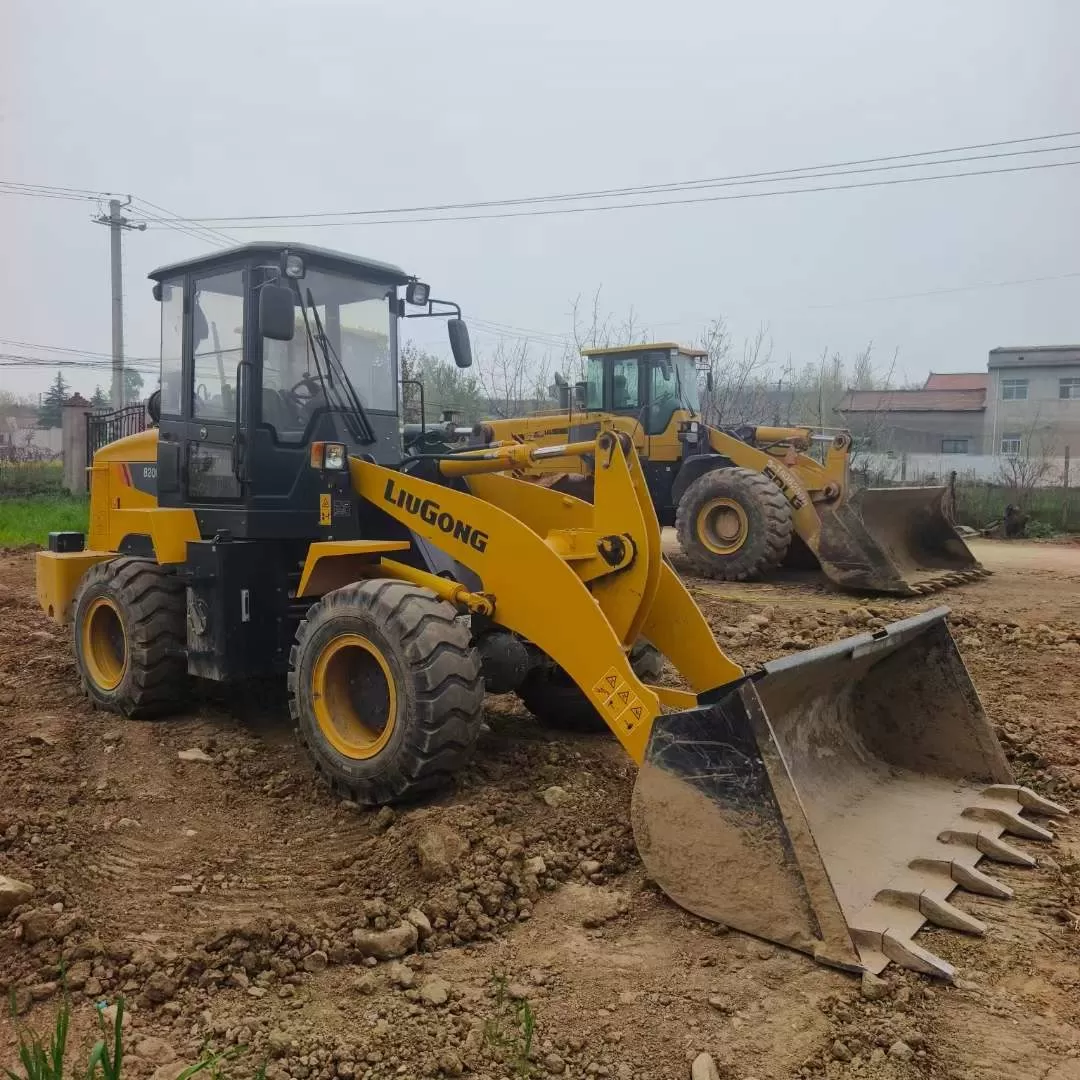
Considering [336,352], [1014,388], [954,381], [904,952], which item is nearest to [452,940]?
[904,952]

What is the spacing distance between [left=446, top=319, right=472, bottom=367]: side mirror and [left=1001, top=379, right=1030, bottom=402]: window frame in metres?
42.9

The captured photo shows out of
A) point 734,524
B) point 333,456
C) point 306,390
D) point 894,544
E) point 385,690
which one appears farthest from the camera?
point 734,524

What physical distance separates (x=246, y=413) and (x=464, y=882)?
2.78 metres

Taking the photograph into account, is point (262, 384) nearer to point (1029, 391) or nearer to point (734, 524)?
point (734, 524)

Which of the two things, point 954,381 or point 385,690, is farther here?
point 954,381

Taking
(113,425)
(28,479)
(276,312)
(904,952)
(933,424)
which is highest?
(933,424)

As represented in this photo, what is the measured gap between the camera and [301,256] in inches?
203

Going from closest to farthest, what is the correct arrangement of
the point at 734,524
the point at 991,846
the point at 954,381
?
the point at 991,846 → the point at 734,524 → the point at 954,381

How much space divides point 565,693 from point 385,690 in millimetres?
1212

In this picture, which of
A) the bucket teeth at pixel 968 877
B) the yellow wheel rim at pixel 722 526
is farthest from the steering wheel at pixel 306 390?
the yellow wheel rim at pixel 722 526

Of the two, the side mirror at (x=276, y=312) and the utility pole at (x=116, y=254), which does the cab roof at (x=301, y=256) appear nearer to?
the side mirror at (x=276, y=312)

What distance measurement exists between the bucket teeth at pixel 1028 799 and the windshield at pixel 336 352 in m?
3.64

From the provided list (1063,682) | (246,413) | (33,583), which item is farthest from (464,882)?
(33,583)

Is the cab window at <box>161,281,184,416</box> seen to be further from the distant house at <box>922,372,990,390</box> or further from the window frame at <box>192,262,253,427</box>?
the distant house at <box>922,372,990,390</box>
